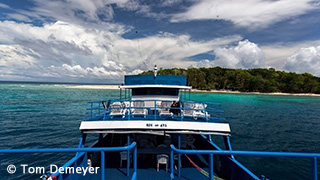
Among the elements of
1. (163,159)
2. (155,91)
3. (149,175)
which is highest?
(155,91)

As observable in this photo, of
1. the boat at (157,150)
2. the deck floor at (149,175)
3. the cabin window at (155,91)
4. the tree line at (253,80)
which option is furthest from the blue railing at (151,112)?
the tree line at (253,80)

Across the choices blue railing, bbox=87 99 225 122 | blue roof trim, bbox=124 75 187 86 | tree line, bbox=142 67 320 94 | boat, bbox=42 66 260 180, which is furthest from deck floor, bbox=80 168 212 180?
tree line, bbox=142 67 320 94

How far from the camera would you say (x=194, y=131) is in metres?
8.46

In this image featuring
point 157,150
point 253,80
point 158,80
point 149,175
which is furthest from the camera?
point 253,80

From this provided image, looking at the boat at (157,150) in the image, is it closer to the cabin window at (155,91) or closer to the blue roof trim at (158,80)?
the cabin window at (155,91)

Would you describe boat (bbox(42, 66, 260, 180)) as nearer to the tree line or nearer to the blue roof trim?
the blue roof trim

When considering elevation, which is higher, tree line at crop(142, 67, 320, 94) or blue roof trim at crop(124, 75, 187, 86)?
tree line at crop(142, 67, 320, 94)

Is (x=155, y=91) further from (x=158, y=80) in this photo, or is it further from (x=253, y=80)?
(x=253, y=80)

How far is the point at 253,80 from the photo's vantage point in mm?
123375

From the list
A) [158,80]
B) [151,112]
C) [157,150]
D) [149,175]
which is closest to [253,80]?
[158,80]

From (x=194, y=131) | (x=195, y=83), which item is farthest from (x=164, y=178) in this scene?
(x=195, y=83)

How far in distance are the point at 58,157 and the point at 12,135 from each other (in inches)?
395

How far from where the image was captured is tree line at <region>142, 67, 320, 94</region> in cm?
11788

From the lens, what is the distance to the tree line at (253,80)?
118 meters
